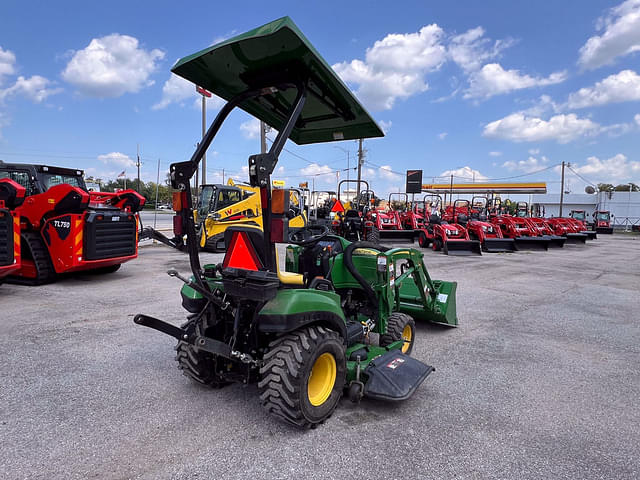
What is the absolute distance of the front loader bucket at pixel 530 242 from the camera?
1669 centimetres

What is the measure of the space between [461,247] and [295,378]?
13.1 m

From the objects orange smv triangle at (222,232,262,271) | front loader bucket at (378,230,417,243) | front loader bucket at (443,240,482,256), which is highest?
orange smv triangle at (222,232,262,271)

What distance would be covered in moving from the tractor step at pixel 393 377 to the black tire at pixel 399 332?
59cm

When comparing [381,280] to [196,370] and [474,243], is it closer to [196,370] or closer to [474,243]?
[196,370]

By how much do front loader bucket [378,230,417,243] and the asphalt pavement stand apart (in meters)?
11.9

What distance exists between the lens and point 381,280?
4086mm

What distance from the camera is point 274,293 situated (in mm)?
2676

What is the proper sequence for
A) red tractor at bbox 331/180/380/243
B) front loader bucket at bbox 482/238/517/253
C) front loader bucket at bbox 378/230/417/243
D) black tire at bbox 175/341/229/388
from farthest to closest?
front loader bucket at bbox 378/230/417/243 < front loader bucket at bbox 482/238/517/253 < red tractor at bbox 331/180/380/243 < black tire at bbox 175/341/229/388

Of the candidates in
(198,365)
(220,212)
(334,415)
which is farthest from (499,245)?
(198,365)

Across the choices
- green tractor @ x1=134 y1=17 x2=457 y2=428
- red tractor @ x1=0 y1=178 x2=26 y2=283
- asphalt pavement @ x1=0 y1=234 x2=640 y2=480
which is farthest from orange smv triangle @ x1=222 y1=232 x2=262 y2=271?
red tractor @ x1=0 y1=178 x2=26 y2=283

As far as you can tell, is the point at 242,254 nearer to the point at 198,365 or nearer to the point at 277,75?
the point at 198,365

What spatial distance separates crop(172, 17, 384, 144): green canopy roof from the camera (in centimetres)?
240

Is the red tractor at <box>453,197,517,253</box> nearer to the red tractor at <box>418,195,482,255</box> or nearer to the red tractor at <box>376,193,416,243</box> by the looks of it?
the red tractor at <box>418,195,482,255</box>

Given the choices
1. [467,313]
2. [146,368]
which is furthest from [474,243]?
[146,368]
